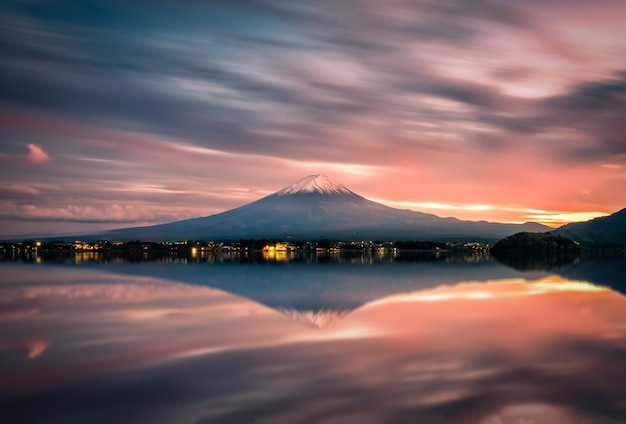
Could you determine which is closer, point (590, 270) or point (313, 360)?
point (313, 360)

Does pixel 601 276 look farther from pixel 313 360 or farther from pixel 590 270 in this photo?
pixel 313 360

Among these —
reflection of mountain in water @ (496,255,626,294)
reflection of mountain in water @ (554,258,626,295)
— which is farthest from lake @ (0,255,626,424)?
reflection of mountain in water @ (496,255,626,294)

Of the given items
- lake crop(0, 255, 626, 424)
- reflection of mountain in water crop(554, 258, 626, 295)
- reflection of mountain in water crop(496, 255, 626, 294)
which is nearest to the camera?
lake crop(0, 255, 626, 424)

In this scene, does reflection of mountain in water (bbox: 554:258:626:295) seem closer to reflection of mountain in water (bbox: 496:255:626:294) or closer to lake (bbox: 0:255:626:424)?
reflection of mountain in water (bbox: 496:255:626:294)

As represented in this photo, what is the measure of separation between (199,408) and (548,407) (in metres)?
5.52

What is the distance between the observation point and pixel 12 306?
886 inches

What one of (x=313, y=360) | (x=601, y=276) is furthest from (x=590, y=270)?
(x=313, y=360)

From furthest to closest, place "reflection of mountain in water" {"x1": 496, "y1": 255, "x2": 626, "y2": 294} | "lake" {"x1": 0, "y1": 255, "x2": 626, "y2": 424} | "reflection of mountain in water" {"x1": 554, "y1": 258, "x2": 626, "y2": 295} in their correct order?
1. "reflection of mountain in water" {"x1": 496, "y1": 255, "x2": 626, "y2": 294}
2. "reflection of mountain in water" {"x1": 554, "y1": 258, "x2": 626, "y2": 295}
3. "lake" {"x1": 0, "y1": 255, "x2": 626, "y2": 424}

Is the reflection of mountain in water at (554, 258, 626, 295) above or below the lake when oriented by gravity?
below

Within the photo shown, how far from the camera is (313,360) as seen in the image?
12141mm

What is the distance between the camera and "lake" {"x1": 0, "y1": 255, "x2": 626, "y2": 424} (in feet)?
27.9

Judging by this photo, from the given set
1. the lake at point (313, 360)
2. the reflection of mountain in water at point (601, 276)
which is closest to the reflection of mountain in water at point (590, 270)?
the reflection of mountain in water at point (601, 276)

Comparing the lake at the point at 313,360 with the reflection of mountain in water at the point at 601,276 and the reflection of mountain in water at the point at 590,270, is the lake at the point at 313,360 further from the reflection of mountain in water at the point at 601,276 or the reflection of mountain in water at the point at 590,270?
the reflection of mountain in water at the point at 590,270

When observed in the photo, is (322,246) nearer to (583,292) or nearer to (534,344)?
(583,292)
